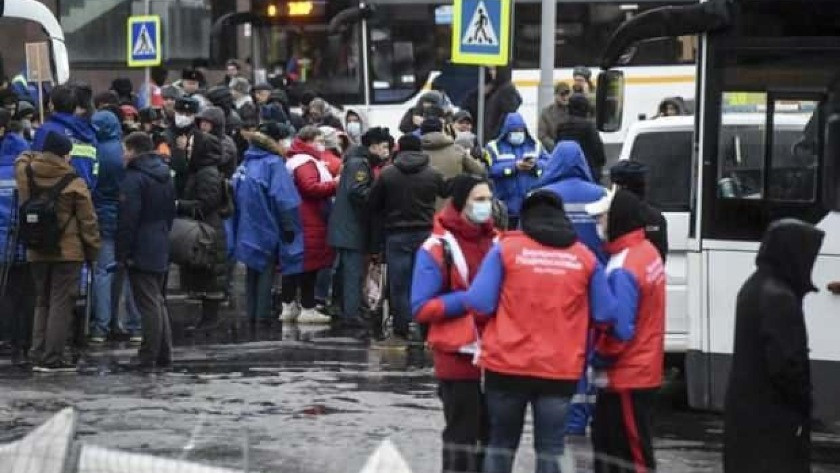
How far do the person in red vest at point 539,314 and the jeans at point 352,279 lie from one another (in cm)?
826

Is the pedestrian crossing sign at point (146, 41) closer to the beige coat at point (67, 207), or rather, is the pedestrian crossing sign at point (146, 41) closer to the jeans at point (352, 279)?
the jeans at point (352, 279)

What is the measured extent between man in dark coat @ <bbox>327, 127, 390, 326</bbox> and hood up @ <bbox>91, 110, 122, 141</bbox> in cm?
210

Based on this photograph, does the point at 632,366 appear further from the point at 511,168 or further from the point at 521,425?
the point at 511,168

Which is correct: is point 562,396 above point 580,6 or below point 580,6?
below

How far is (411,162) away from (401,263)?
2.77ft

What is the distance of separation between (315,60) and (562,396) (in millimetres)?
22589

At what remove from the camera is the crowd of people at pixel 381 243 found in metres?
9.72

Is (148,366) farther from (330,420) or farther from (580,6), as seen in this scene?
(580,6)

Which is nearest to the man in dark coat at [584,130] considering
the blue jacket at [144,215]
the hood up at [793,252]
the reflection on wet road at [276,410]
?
the reflection on wet road at [276,410]

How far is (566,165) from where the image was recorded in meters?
12.6

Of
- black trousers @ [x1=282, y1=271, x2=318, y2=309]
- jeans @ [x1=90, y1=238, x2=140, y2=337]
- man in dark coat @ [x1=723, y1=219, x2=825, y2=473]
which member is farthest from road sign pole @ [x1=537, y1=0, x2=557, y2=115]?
man in dark coat @ [x1=723, y1=219, x2=825, y2=473]

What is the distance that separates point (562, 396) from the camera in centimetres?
971

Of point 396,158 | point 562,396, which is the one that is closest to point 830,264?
A: point 562,396

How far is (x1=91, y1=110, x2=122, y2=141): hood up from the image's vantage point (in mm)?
16656
